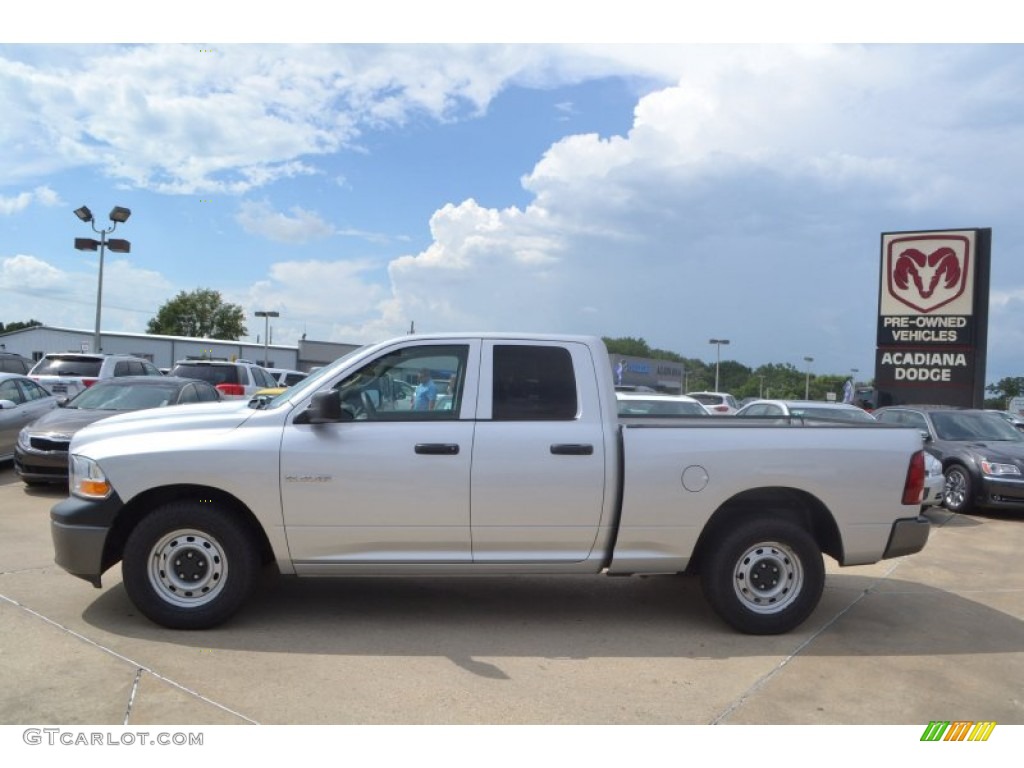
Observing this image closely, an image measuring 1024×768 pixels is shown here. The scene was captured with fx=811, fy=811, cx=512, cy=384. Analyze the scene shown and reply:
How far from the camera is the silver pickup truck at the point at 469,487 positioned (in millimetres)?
5031

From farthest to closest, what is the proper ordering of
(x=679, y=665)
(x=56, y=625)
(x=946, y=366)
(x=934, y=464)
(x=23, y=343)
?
(x=23, y=343), (x=946, y=366), (x=934, y=464), (x=56, y=625), (x=679, y=665)

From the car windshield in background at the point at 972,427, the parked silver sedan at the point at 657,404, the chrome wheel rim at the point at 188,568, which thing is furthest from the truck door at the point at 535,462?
the car windshield in background at the point at 972,427

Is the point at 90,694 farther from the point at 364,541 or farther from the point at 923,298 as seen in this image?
the point at 923,298

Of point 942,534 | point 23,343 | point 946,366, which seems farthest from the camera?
Answer: point 23,343

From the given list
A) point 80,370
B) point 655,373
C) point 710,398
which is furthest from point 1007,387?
point 80,370

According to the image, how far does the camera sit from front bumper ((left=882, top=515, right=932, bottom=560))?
5.41 metres

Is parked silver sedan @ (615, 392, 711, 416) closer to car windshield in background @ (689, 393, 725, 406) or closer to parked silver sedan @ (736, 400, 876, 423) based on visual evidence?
parked silver sedan @ (736, 400, 876, 423)

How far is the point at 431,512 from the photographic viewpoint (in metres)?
5.09

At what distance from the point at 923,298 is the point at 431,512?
18504 mm

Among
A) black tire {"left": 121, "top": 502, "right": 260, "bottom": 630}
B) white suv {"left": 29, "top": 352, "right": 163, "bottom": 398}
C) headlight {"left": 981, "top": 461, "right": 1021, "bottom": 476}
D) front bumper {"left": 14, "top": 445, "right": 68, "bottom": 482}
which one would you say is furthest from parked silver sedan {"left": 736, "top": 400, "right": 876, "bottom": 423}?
white suv {"left": 29, "top": 352, "right": 163, "bottom": 398}

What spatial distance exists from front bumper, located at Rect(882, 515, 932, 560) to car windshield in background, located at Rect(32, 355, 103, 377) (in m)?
15.5

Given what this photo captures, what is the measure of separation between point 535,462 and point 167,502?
2.33m

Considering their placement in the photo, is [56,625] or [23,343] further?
[23,343]

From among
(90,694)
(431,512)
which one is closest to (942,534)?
(431,512)
